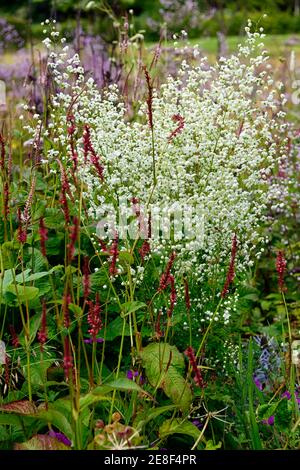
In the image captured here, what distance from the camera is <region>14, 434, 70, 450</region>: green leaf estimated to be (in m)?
2.06

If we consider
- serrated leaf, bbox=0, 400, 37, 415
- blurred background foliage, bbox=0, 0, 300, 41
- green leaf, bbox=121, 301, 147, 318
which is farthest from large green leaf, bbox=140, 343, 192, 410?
blurred background foliage, bbox=0, 0, 300, 41

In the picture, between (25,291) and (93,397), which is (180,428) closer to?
(93,397)

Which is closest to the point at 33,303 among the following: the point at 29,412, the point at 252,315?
the point at 29,412

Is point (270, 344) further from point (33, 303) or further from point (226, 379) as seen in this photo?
point (33, 303)

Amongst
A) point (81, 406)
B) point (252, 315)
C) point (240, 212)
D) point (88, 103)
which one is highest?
point (88, 103)

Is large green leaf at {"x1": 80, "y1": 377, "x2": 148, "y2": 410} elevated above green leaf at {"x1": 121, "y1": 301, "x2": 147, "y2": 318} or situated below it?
below

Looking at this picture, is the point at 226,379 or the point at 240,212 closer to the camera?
the point at 240,212

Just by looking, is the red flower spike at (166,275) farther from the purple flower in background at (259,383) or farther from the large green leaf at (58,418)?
the purple flower in background at (259,383)

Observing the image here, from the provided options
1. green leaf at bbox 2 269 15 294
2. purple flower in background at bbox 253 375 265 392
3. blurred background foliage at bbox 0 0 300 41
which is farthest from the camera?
blurred background foliage at bbox 0 0 300 41

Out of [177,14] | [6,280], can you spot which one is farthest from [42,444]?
[177,14]

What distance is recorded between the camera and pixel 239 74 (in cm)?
270

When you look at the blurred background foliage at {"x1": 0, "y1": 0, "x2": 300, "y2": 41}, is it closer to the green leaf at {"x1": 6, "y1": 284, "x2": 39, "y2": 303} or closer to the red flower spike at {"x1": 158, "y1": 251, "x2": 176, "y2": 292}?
the green leaf at {"x1": 6, "y1": 284, "x2": 39, "y2": 303}

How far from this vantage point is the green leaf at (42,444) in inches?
81.3
